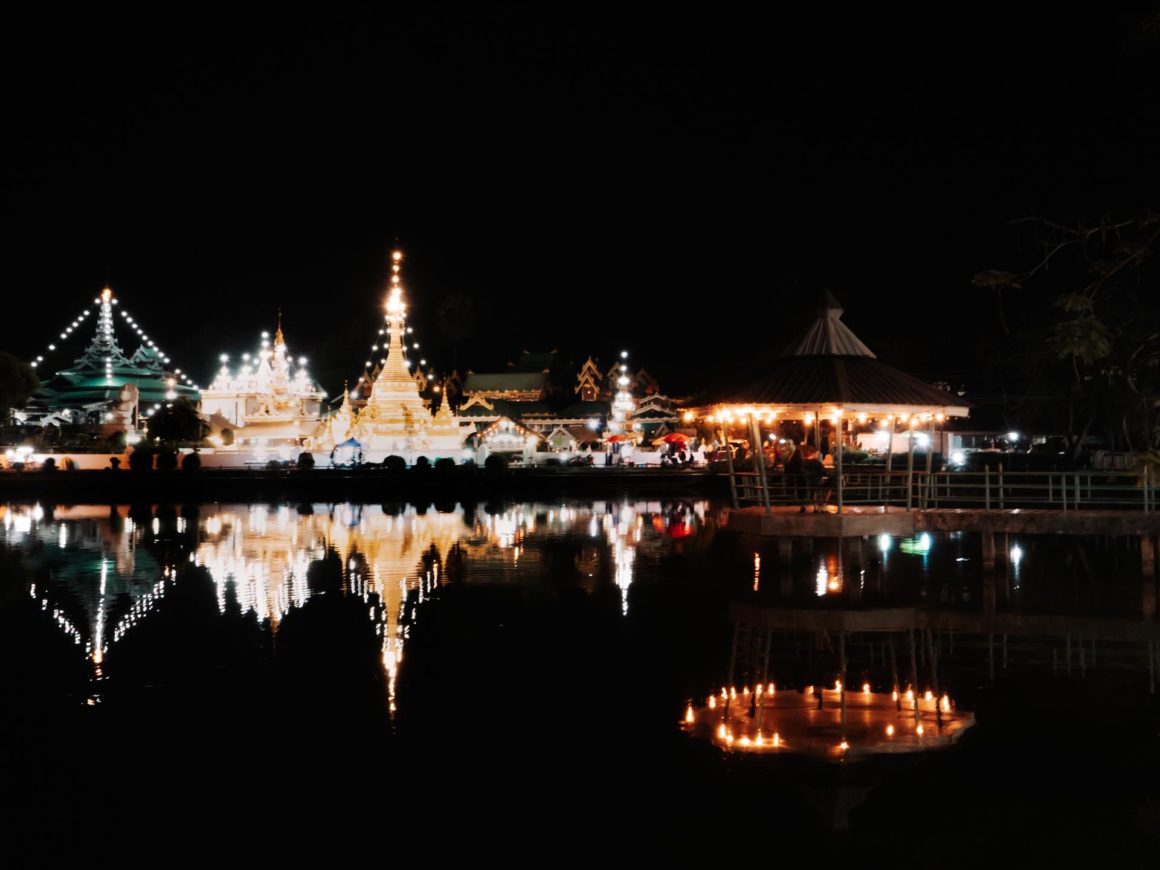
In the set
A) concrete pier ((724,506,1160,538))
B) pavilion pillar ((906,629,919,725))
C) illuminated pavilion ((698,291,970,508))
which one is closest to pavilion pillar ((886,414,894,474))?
illuminated pavilion ((698,291,970,508))

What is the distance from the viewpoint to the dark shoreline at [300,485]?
1762 inches

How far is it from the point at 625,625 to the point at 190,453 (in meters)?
37.9

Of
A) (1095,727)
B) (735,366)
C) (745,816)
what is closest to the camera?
(745,816)

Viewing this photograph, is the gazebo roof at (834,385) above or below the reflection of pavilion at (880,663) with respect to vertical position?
above

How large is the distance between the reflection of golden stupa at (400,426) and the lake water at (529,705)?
1318 inches

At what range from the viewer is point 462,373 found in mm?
101438

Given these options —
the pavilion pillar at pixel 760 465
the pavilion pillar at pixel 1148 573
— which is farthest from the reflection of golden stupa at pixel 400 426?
the pavilion pillar at pixel 1148 573

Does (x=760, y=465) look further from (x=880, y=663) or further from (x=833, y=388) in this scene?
(x=880, y=663)

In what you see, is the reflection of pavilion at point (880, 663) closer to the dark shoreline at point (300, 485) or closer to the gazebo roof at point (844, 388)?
the gazebo roof at point (844, 388)

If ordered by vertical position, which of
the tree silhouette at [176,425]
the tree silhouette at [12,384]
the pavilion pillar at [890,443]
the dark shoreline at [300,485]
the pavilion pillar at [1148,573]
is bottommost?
the pavilion pillar at [1148,573]

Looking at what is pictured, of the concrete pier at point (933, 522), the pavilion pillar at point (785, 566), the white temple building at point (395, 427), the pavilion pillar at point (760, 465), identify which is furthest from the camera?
the white temple building at point (395, 427)

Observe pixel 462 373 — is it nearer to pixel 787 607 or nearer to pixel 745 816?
Answer: pixel 787 607

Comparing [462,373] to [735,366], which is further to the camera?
[462,373]

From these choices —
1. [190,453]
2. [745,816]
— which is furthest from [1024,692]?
[190,453]
